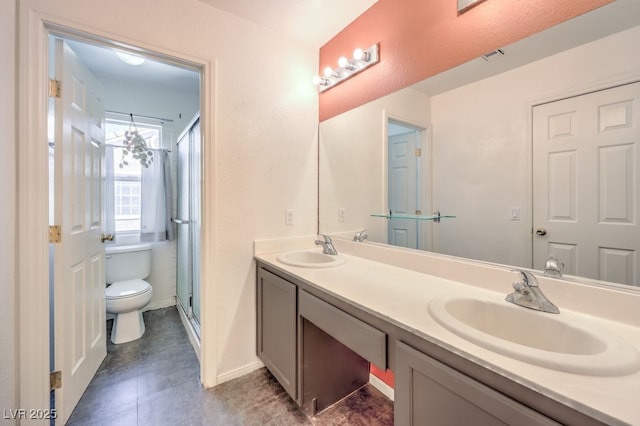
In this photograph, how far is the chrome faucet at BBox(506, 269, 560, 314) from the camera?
0.89 metres

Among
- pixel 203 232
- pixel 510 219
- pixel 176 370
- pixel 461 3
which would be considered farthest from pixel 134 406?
pixel 461 3

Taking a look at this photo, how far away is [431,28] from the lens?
1353 millimetres

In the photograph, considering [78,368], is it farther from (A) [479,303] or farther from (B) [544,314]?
(B) [544,314]

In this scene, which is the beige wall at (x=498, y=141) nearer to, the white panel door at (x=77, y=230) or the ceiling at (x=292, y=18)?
the ceiling at (x=292, y=18)

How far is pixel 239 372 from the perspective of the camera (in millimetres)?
1764

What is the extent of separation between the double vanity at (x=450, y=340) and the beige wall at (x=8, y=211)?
3.73ft

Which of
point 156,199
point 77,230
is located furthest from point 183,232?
point 77,230

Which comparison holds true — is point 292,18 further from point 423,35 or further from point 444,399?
point 444,399

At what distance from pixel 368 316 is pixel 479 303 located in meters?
0.42

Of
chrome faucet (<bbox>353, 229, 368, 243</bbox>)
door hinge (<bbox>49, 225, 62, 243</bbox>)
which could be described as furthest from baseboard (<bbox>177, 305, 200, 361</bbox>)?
chrome faucet (<bbox>353, 229, 368, 243</bbox>)

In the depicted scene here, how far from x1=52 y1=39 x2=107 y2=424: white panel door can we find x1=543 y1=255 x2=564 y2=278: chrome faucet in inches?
85.0

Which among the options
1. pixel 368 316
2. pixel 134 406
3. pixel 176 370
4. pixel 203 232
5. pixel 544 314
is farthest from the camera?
pixel 176 370

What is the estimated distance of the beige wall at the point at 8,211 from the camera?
1125 mm

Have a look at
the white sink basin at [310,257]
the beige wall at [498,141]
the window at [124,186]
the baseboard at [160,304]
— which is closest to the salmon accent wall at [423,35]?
the beige wall at [498,141]
